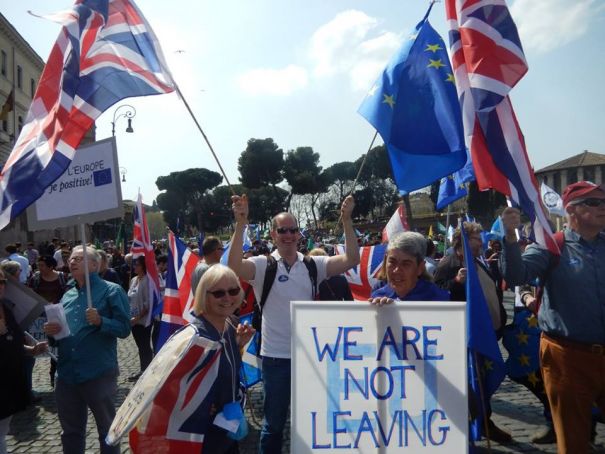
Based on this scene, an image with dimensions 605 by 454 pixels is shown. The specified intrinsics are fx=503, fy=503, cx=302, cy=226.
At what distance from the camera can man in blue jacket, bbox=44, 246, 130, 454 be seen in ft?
11.5

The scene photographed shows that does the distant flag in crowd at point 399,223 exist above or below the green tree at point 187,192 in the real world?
below

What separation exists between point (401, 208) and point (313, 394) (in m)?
4.81

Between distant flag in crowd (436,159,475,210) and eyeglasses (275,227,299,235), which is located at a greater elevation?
distant flag in crowd (436,159,475,210)

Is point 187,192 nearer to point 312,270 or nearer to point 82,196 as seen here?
point 82,196

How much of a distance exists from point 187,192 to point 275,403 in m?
75.0

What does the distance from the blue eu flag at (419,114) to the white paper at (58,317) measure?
259 centimetres

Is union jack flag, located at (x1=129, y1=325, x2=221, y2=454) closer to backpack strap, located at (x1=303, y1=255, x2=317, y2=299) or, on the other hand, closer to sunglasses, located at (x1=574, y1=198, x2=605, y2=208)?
backpack strap, located at (x1=303, y1=255, x2=317, y2=299)

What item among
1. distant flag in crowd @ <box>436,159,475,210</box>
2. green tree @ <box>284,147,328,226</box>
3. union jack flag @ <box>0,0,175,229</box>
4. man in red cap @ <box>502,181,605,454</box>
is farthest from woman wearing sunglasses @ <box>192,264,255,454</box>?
green tree @ <box>284,147,328,226</box>

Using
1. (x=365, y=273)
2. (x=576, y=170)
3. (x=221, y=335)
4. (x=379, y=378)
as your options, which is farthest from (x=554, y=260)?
(x=576, y=170)

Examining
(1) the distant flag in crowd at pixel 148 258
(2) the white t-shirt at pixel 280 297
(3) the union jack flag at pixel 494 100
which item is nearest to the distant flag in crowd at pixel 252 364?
(1) the distant flag in crowd at pixel 148 258

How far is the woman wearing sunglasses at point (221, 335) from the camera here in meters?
2.36

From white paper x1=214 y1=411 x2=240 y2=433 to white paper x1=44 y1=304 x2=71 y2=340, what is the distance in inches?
66.9

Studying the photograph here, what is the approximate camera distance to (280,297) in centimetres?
336

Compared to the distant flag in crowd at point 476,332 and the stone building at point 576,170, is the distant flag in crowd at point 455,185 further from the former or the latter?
the stone building at point 576,170
